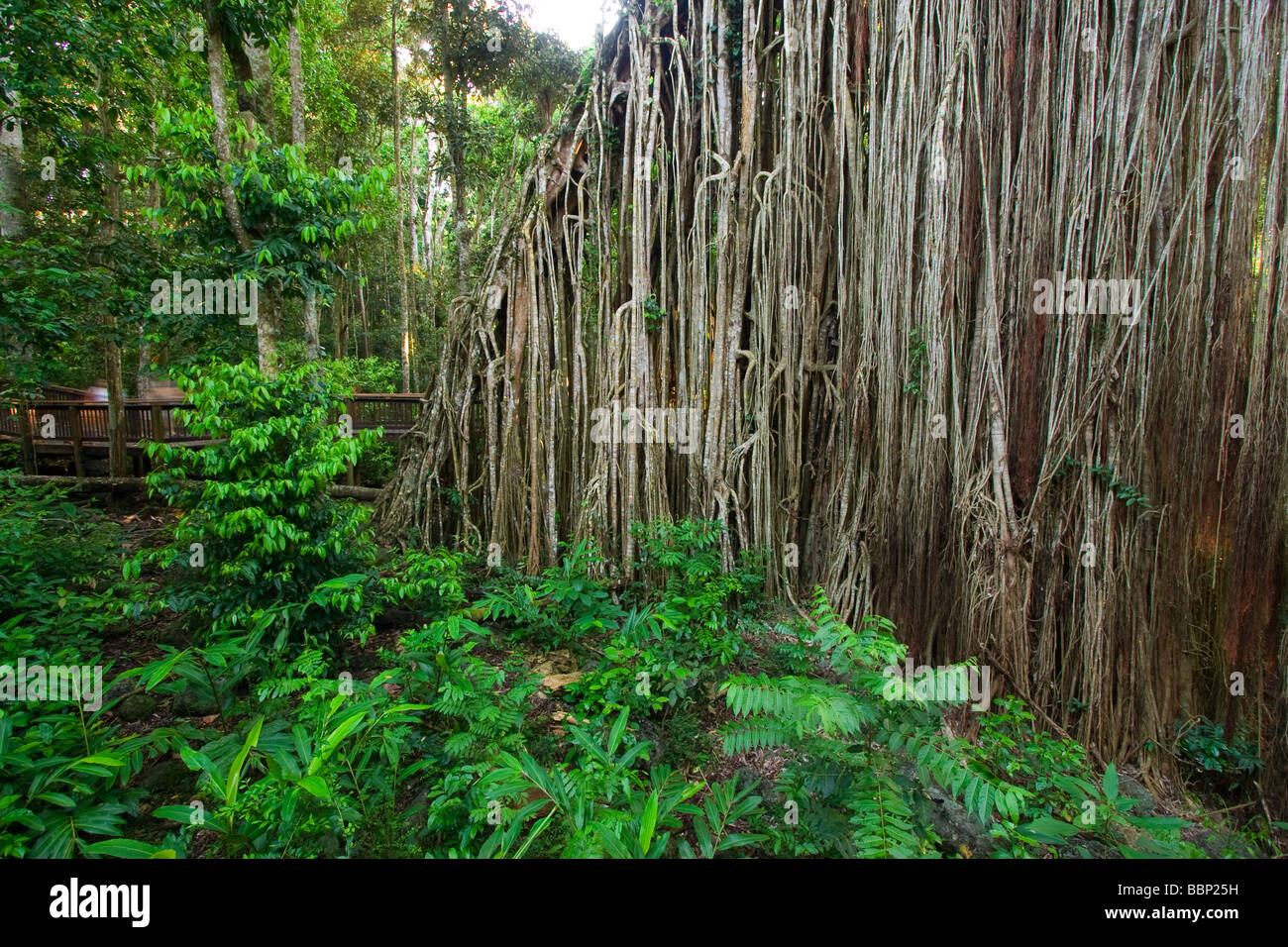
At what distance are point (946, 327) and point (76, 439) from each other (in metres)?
10.9

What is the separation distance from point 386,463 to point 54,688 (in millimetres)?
5996

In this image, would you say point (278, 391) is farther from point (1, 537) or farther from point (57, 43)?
point (57, 43)

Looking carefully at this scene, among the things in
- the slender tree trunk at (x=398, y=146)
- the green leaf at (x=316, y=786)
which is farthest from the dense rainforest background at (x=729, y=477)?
the slender tree trunk at (x=398, y=146)

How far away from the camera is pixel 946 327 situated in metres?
3.24

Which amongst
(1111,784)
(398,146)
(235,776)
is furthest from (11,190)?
(1111,784)

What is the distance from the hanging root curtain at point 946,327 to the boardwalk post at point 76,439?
7.25 meters

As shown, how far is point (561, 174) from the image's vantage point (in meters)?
4.46

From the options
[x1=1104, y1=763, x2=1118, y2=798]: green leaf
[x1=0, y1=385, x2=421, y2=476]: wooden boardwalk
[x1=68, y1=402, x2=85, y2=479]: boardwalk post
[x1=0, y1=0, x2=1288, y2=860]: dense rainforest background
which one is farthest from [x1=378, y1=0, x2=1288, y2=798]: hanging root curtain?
[x1=68, y1=402, x2=85, y2=479]: boardwalk post

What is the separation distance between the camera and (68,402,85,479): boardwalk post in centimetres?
763

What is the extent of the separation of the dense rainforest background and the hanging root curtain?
0.08 ft

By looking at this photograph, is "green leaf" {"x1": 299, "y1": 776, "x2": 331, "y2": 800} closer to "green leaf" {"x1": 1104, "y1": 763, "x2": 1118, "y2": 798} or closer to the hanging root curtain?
"green leaf" {"x1": 1104, "y1": 763, "x2": 1118, "y2": 798}

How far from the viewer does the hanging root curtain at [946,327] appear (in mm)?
2789

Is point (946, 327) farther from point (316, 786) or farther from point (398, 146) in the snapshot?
point (398, 146)
